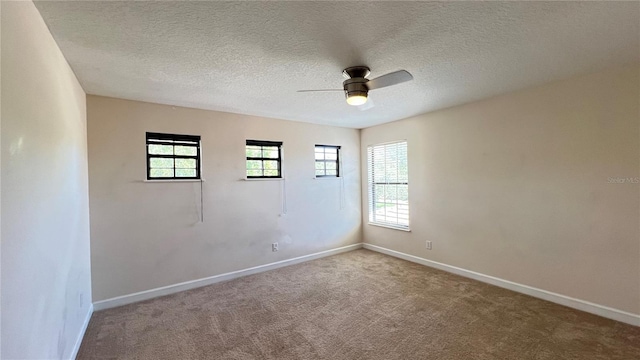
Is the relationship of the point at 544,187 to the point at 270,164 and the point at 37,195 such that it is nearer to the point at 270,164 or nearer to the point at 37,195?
the point at 270,164

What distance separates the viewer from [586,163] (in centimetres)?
284

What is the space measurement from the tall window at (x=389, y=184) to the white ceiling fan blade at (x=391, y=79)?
8.28 ft

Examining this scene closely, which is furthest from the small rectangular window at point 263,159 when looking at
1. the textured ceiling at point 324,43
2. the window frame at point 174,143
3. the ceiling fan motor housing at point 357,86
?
the ceiling fan motor housing at point 357,86

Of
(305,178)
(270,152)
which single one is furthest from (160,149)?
(305,178)

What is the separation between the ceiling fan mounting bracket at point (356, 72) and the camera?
2.45 metres

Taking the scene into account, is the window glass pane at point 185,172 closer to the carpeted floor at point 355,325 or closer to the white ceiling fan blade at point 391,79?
the carpeted floor at point 355,325

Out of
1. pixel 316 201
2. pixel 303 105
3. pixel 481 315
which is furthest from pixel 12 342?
pixel 316 201

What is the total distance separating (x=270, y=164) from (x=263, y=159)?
15 cm

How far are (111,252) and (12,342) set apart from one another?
7.17 feet

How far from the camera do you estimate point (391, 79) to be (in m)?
2.24

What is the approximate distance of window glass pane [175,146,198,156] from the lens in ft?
12.1

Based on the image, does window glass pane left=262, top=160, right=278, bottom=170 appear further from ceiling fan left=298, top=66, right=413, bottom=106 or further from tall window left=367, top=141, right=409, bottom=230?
ceiling fan left=298, top=66, right=413, bottom=106

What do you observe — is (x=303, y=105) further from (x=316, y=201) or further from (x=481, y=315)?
(x=481, y=315)

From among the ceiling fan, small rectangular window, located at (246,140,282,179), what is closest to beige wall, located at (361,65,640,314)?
the ceiling fan
